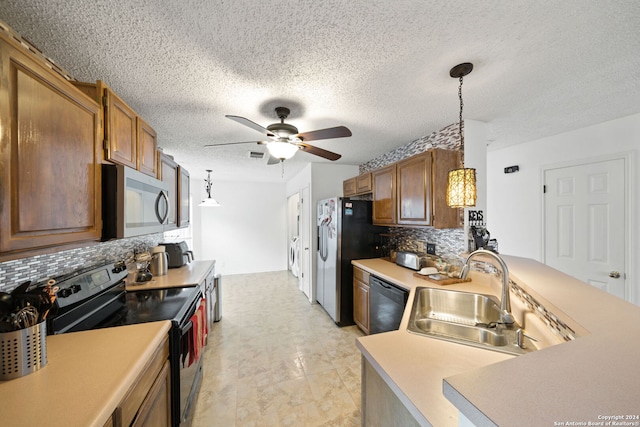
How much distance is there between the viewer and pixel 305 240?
4090mm

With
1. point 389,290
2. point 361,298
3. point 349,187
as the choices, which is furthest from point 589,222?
point 349,187

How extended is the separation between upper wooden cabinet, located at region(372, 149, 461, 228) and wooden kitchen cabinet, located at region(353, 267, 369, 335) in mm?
730

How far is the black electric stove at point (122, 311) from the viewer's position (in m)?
1.24

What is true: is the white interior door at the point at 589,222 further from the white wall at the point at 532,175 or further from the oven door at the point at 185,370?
the oven door at the point at 185,370

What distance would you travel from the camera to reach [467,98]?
1746mm

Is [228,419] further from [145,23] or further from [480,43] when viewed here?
[480,43]

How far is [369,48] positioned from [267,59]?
1.88ft

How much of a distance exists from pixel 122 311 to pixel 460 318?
7.60 feet

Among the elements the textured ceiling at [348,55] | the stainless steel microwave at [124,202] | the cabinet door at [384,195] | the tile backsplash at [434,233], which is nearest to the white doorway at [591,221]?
the textured ceiling at [348,55]

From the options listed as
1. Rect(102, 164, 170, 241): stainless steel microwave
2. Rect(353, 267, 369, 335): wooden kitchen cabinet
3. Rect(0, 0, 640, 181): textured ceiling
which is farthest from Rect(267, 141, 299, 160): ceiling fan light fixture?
Rect(353, 267, 369, 335): wooden kitchen cabinet

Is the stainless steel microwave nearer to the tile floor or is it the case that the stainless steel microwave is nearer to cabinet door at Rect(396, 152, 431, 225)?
the tile floor

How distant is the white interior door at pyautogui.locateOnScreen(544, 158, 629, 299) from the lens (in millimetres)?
2080

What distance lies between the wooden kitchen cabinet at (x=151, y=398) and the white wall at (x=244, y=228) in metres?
4.42

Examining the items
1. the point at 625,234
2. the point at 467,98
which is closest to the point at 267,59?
the point at 467,98
